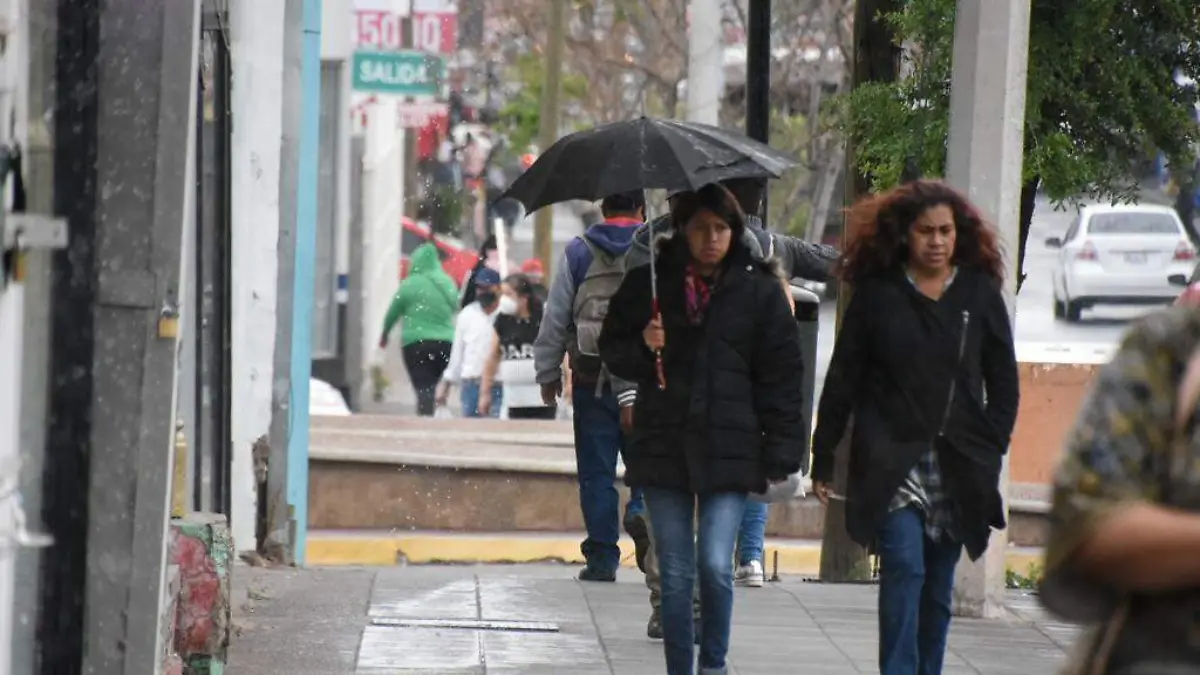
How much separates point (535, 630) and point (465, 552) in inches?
197

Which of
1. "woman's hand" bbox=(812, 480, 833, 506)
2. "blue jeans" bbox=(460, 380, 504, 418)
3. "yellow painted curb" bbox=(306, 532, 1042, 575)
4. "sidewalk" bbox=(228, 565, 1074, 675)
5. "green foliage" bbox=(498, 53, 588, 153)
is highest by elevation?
"green foliage" bbox=(498, 53, 588, 153)

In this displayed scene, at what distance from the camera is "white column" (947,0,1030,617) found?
358 inches

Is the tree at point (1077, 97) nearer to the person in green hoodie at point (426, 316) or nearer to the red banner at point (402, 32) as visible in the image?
the person in green hoodie at point (426, 316)

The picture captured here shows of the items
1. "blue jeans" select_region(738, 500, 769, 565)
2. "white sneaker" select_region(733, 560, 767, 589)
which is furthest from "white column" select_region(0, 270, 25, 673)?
"white sneaker" select_region(733, 560, 767, 589)

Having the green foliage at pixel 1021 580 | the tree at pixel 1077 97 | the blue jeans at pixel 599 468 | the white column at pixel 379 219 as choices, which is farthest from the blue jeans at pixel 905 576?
the white column at pixel 379 219

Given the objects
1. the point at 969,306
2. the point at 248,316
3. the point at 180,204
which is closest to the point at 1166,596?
the point at 180,204

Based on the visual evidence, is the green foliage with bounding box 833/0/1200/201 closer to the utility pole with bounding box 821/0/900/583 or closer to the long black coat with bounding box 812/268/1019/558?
the utility pole with bounding box 821/0/900/583

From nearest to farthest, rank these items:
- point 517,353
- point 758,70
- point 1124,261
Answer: point 758,70 < point 517,353 < point 1124,261

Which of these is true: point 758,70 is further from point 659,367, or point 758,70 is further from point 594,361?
point 659,367

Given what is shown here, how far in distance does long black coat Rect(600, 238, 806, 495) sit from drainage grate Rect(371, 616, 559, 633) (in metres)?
2.01

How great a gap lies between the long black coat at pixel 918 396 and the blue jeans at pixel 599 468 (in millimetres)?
2958

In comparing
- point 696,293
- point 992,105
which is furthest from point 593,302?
point 696,293

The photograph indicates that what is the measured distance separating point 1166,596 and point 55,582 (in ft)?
12.3

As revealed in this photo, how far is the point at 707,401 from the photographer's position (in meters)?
6.91
